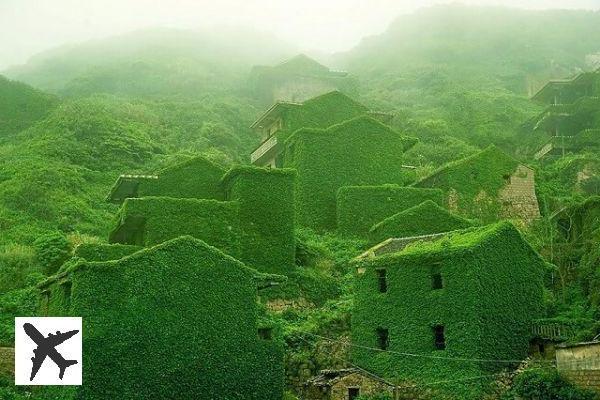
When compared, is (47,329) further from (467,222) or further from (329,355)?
(467,222)

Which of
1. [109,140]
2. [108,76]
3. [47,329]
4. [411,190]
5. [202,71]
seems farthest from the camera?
[202,71]

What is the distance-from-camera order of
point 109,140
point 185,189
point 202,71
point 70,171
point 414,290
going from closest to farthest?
point 414,290, point 185,189, point 70,171, point 109,140, point 202,71

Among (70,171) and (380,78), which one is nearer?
(70,171)

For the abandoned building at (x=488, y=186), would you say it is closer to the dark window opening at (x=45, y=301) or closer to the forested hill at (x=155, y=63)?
the dark window opening at (x=45, y=301)

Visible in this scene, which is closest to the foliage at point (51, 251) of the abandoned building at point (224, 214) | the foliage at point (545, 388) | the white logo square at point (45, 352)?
the abandoned building at point (224, 214)

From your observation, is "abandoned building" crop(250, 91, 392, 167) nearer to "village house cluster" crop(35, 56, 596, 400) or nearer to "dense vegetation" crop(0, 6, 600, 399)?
"dense vegetation" crop(0, 6, 600, 399)

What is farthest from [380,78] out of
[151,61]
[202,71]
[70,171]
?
[70,171]
